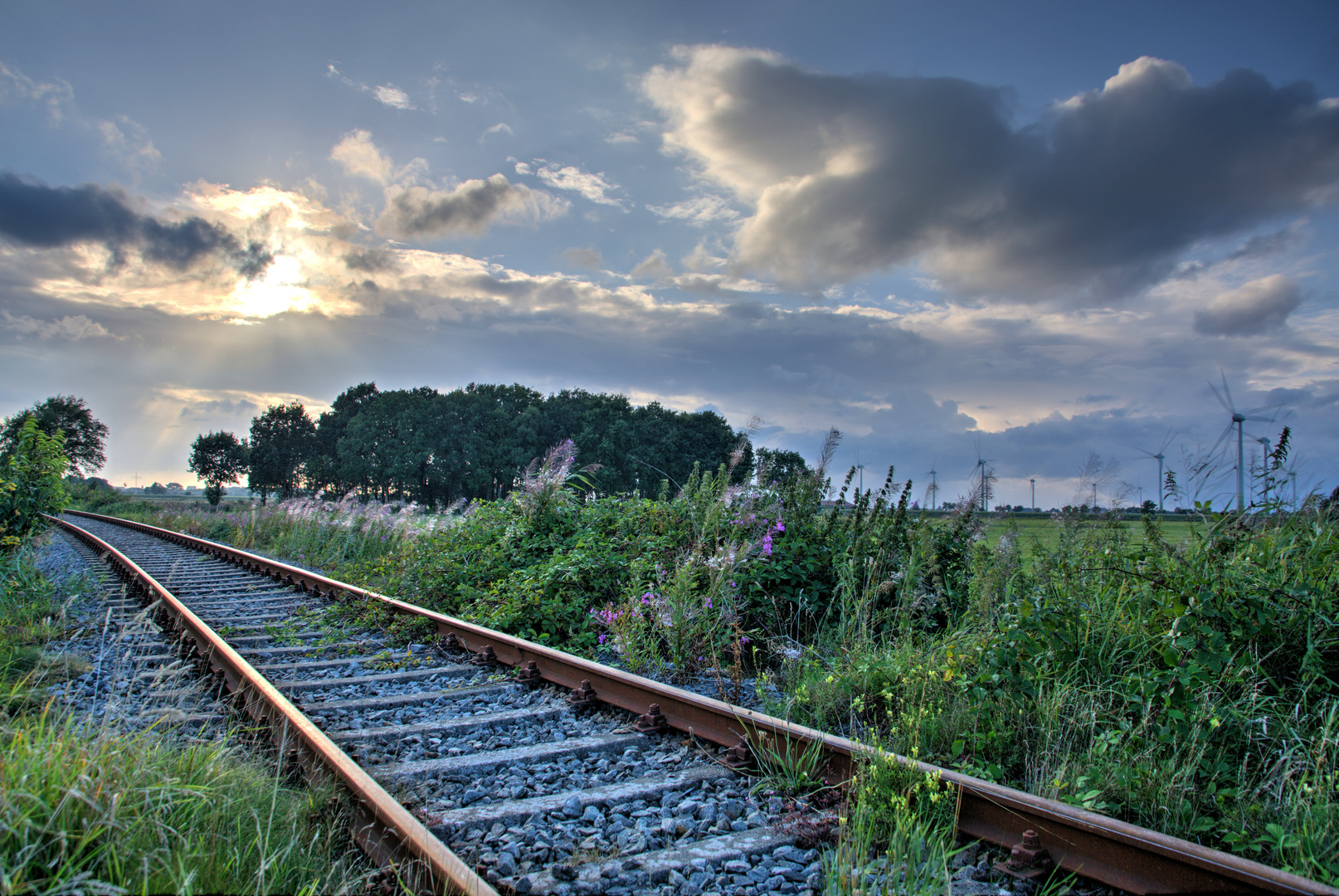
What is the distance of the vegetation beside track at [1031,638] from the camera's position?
2908 mm

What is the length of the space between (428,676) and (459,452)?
2146 inches

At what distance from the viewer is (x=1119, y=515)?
19.7 ft

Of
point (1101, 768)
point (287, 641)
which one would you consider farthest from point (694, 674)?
point (287, 641)

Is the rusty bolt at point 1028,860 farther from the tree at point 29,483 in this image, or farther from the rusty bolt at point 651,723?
the tree at point 29,483

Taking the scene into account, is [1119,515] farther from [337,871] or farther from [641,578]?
[337,871]

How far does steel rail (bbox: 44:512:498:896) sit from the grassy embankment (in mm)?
101

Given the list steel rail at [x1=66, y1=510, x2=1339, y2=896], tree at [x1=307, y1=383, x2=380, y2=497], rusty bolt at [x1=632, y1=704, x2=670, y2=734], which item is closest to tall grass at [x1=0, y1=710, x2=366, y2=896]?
rusty bolt at [x1=632, y1=704, x2=670, y2=734]

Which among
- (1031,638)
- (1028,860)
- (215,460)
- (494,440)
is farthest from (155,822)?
(215,460)

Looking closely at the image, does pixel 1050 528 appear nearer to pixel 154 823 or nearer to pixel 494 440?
pixel 154 823

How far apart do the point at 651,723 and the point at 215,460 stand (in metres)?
99.5

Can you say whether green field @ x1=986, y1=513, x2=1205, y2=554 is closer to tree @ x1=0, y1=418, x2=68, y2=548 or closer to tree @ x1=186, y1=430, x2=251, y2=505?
tree @ x1=0, y1=418, x2=68, y2=548

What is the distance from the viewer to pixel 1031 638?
3.86 m

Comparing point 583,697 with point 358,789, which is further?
point 583,697

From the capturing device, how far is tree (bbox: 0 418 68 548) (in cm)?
849
